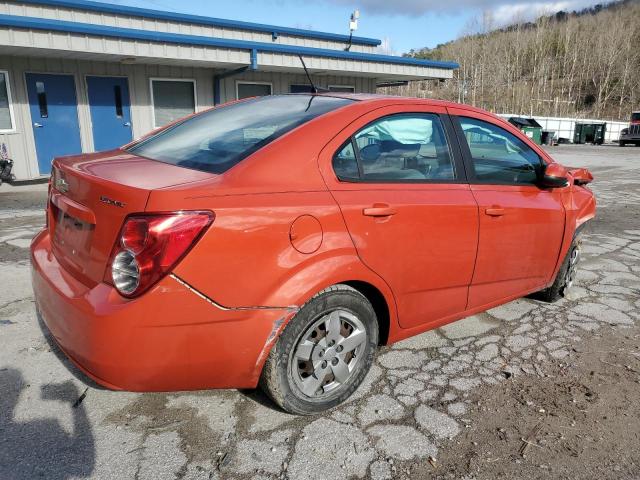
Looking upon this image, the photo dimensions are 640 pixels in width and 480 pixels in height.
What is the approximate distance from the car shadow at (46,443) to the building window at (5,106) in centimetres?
967

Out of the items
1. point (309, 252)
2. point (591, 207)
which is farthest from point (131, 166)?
point (591, 207)

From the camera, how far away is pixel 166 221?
6.07 ft

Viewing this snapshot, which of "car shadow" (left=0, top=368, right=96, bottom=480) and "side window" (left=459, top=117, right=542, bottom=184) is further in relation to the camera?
"side window" (left=459, top=117, right=542, bottom=184)

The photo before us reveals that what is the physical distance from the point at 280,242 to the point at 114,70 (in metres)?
11.0

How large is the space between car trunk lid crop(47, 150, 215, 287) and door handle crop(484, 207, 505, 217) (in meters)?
1.73

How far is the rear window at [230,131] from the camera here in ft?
7.65

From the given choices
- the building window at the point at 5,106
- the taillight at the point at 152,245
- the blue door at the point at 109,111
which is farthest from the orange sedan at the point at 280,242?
the blue door at the point at 109,111

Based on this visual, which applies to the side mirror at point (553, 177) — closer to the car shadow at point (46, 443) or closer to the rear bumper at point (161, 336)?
the rear bumper at point (161, 336)

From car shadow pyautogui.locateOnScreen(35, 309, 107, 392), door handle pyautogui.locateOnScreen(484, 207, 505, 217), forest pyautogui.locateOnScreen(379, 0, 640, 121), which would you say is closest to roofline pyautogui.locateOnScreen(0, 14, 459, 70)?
door handle pyautogui.locateOnScreen(484, 207, 505, 217)

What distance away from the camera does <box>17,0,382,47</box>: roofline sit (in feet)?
38.1

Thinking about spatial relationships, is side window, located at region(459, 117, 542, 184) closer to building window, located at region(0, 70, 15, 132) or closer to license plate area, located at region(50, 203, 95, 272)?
license plate area, located at region(50, 203, 95, 272)

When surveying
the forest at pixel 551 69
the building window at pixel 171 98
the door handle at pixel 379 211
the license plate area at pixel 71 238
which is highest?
the forest at pixel 551 69

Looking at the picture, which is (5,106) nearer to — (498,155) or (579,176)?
(498,155)

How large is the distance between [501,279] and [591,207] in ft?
4.92
